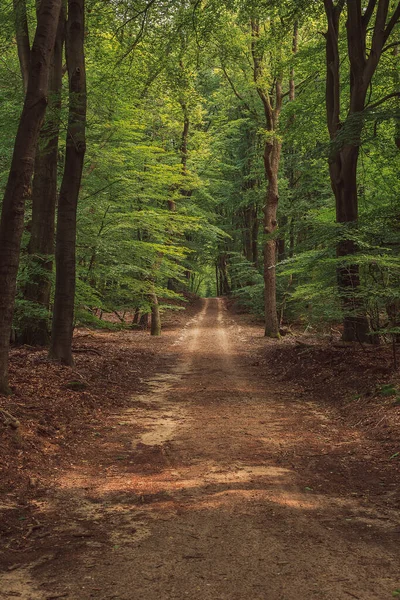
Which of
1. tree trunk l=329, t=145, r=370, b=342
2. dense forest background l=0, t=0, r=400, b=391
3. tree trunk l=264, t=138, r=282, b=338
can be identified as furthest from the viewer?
tree trunk l=264, t=138, r=282, b=338

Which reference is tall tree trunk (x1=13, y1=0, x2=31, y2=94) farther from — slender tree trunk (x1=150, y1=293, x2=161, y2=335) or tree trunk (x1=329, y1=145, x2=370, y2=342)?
slender tree trunk (x1=150, y1=293, x2=161, y2=335)

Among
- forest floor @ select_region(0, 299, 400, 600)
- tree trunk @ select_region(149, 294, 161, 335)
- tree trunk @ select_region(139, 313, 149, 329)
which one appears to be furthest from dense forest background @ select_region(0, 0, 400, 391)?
tree trunk @ select_region(139, 313, 149, 329)

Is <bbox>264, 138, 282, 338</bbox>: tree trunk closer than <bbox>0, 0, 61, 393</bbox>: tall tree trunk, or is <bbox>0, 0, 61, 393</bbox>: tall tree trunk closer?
<bbox>0, 0, 61, 393</bbox>: tall tree trunk

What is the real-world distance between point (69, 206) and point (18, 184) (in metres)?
3.79

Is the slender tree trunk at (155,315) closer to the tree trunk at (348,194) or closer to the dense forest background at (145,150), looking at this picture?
the dense forest background at (145,150)

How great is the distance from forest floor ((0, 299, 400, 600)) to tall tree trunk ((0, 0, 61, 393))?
1330 millimetres

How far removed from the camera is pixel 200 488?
4836mm

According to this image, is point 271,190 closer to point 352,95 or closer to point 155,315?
point 155,315

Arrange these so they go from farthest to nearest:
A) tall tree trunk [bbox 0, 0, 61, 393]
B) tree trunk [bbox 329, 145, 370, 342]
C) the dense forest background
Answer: tree trunk [bbox 329, 145, 370, 342]
the dense forest background
tall tree trunk [bbox 0, 0, 61, 393]

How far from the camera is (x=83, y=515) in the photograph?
4.26m

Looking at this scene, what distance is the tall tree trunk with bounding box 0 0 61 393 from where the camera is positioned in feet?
22.8

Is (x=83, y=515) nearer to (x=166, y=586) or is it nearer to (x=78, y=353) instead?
(x=166, y=586)

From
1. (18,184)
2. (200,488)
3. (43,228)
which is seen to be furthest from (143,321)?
(200,488)

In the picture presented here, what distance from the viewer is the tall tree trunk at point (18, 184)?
273 inches
